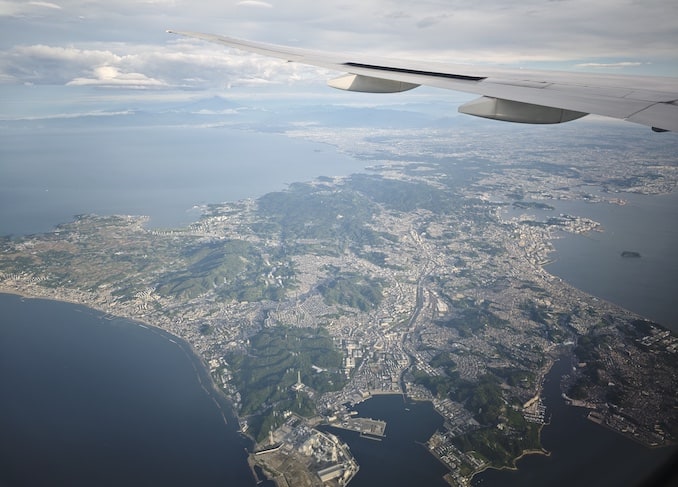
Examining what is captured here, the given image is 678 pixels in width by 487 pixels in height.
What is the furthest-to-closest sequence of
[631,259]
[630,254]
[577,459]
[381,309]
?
[630,254] < [631,259] < [381,309] < [577,459]

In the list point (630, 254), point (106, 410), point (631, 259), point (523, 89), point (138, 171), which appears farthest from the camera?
point (138, 171)

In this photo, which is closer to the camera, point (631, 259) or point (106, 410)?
point (106, 410)

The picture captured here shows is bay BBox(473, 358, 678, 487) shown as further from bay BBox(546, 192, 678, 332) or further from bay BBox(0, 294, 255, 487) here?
bay BBox(546, 192, 678, 332)

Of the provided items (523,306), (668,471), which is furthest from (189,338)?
(668,471)

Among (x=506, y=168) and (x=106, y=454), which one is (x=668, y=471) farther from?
(x=506, y=168)

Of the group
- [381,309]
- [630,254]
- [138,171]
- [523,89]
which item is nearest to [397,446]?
[381,309]

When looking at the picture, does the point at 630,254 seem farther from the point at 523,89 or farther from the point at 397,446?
the point at 523,89
